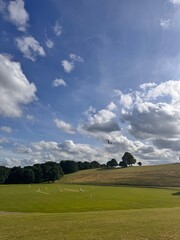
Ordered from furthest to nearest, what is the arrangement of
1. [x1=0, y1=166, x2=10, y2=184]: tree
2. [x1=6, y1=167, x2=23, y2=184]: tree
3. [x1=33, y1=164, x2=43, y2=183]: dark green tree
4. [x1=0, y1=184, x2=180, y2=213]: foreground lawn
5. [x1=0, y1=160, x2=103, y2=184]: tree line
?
[x1=0, y1=166, x2=10, y2=184]: tree
[x1=33, y1=164, x2=43, y2=183]: dark green tree
[x1=6, y1=167, x2=23, y2=184]: tree
[x1=0, y1=160, x2=103, y2=184]: tree line
[x1=0, y1=184, x2=180, y2=213]: foreground lawn

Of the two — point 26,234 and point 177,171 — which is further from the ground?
point 177,171

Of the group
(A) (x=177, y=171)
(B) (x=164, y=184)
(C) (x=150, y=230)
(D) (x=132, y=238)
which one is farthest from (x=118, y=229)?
(A) (x=177, y=171)

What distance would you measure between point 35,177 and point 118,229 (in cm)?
16495

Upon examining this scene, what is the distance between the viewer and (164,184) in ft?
465

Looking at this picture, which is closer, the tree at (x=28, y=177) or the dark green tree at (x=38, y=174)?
the tree at (x=28, y=177)

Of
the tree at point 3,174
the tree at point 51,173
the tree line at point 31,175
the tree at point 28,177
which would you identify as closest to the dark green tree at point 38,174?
the tree line at point 31,175

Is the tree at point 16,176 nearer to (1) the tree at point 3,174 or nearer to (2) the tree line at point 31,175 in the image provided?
(2) the tree line at point 31,175

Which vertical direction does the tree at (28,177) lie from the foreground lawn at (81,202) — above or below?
above

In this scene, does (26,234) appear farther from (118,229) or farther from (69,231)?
(118,229)

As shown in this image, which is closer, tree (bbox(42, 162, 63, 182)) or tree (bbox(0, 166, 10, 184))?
tree (bbox(42, 162, 63, 182))

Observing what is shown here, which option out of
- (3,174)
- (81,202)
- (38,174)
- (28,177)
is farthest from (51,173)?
(81,202)

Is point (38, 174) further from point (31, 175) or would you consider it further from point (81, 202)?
point (81, 202)

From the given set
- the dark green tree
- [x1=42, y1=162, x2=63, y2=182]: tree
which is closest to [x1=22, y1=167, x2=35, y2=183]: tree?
the dark green tree

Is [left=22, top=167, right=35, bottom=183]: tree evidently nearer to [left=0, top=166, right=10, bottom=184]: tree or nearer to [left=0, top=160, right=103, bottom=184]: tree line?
[left=0, top=160, right=103, bottom=184]: tree line
